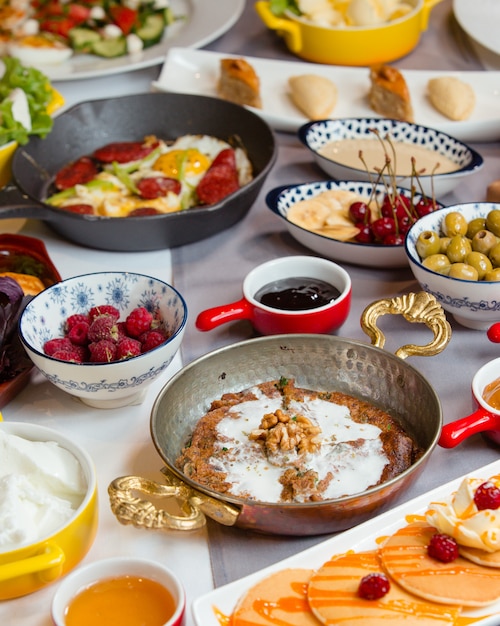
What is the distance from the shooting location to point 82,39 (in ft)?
8.77

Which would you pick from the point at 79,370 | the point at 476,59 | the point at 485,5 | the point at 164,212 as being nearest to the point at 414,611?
the point at 79,370

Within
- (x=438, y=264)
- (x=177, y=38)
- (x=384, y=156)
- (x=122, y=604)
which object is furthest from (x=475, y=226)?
(x=177, y=38)

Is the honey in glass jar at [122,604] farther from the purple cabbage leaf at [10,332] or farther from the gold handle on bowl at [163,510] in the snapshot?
the purple cabbage leaf at [10,332]

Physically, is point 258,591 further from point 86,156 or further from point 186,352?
point 86,156

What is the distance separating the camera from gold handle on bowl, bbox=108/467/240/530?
1.09 m

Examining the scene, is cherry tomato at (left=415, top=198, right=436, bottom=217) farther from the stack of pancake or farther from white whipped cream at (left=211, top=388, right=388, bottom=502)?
the stack of pancake

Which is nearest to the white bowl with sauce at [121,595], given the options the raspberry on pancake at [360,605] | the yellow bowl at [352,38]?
the raspberry on pancake at [360,605]

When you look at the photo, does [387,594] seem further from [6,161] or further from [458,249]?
[6,161]

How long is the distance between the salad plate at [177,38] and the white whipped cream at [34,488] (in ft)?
5.32

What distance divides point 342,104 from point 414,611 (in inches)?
67.3

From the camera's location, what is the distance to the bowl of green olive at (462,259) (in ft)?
4.96

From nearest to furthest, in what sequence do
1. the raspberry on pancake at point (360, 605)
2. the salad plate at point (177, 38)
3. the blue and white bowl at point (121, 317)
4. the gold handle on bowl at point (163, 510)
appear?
the raspberry on pancake at point (360, 605), the gold handle on bowl at point (163, 510), the blue and white bowl at point (121, 317), the salad plate at point (177, 38)

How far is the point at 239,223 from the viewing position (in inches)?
78.7

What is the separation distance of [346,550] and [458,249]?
0.69 metres
